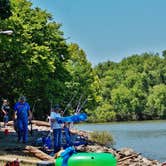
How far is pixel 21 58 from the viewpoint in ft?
154

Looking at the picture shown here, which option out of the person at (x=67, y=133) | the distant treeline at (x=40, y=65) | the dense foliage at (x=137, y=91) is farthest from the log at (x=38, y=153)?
the dense foliage at (x=137, y=91)

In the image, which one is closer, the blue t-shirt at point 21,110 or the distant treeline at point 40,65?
the blue t-shirt at point 21,110

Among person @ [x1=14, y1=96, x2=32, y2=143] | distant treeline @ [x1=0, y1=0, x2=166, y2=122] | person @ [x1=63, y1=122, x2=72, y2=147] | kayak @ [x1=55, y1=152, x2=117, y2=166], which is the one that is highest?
distant treeline @ [x1=0, y1=0, x2=166, y2=122]

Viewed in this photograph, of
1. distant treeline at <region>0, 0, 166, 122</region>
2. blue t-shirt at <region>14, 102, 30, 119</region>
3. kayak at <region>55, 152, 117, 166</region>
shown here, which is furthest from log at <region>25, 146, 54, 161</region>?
kayak at <region>55, 152, 117, 166</region>

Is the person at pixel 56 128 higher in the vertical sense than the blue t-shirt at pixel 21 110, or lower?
lower

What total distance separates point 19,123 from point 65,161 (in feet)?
39.4

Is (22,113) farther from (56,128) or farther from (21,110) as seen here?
(56,128)

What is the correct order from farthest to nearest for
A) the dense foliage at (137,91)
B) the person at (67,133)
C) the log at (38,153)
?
the dense foliage at (137,91), the person at (67,133), the log at (38,153)

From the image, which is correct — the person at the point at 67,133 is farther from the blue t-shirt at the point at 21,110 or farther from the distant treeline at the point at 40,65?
the distant treeline at the point at 40,65

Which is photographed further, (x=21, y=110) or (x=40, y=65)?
(x=40, y=65)

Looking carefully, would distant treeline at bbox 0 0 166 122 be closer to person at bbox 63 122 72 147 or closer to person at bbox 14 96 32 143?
person at bbox 63 122 72 147

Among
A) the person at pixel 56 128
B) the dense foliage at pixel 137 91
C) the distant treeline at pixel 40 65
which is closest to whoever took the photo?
the person at pixel 56 128

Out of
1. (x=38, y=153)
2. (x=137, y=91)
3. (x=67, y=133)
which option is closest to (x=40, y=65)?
(x=67, y=133)

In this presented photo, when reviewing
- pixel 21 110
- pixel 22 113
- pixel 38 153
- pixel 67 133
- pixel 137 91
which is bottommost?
pixel 38 153
